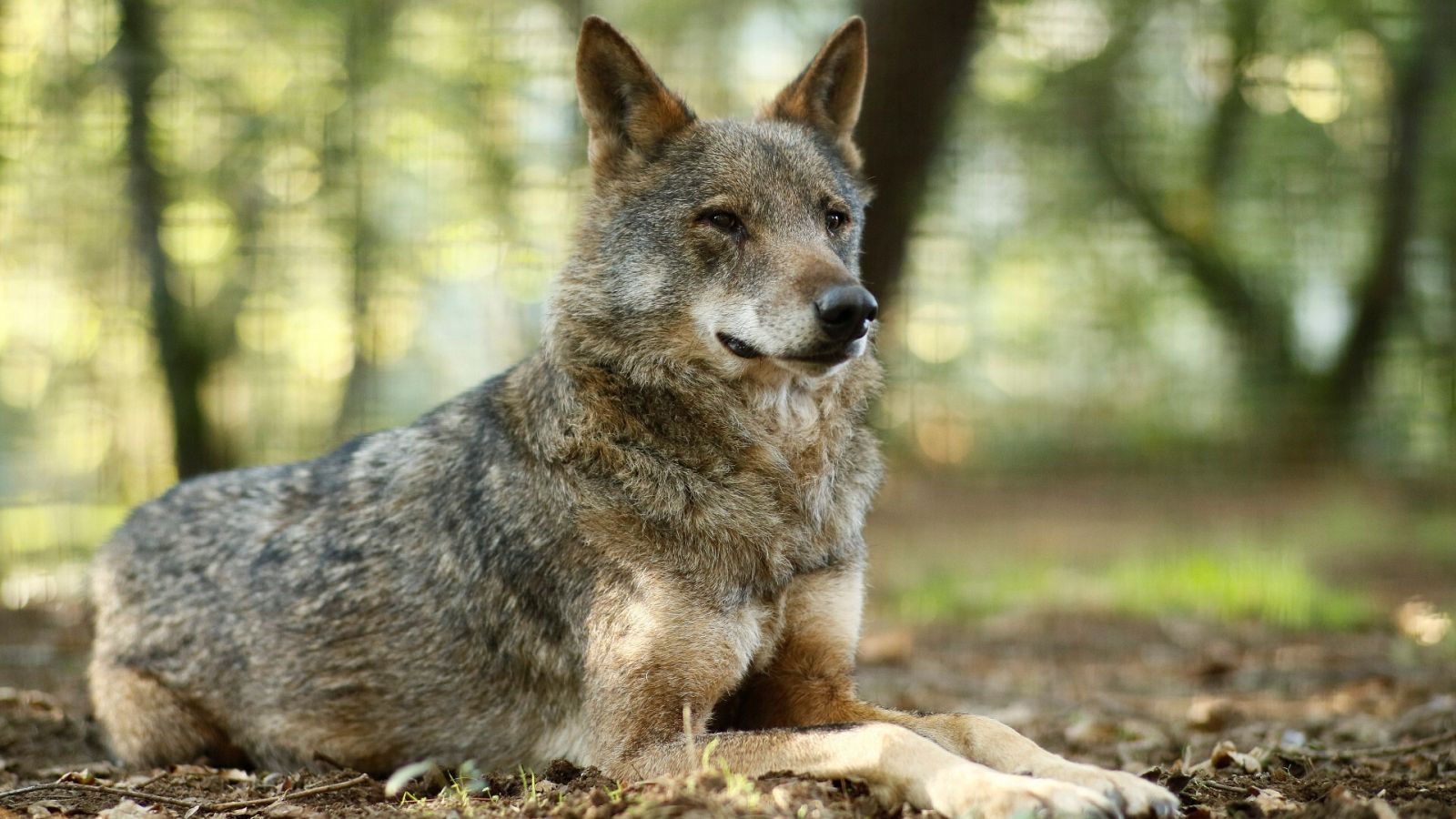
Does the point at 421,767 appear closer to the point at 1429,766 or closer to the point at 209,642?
the point at 209,642

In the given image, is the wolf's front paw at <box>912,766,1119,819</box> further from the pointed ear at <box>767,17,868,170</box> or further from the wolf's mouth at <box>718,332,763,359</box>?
the pointed ear at <box>767,17,868,170</box>

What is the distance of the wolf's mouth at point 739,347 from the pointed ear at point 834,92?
1.16 meters

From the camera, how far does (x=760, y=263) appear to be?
3795mm

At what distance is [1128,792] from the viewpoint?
9.70 feet

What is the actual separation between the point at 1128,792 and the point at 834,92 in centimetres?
277

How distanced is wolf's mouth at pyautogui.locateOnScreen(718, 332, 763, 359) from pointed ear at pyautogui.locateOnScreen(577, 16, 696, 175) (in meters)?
0.85

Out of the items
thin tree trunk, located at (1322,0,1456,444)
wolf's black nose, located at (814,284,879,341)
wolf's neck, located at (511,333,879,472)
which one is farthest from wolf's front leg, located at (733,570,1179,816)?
thin tree trunk, located at (1322,0,1456,444)

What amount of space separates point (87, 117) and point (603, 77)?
268 inches

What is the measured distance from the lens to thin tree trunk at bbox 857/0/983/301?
23.8ft

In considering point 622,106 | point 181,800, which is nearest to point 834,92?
point 622,106

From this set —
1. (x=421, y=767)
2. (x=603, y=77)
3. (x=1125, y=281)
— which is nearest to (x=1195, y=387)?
(x=1125, y=281)

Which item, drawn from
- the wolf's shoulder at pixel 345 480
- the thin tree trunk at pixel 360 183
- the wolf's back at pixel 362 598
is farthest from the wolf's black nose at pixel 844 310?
the thin tree trunk at pixel 360 183

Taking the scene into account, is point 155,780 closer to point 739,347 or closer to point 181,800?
point 181,800

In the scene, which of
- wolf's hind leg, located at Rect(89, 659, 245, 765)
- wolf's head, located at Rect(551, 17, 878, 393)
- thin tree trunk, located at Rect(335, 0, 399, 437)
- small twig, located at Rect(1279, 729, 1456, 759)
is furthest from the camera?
thin tree trunk, located at Rect(335, 0, 399, 437)
